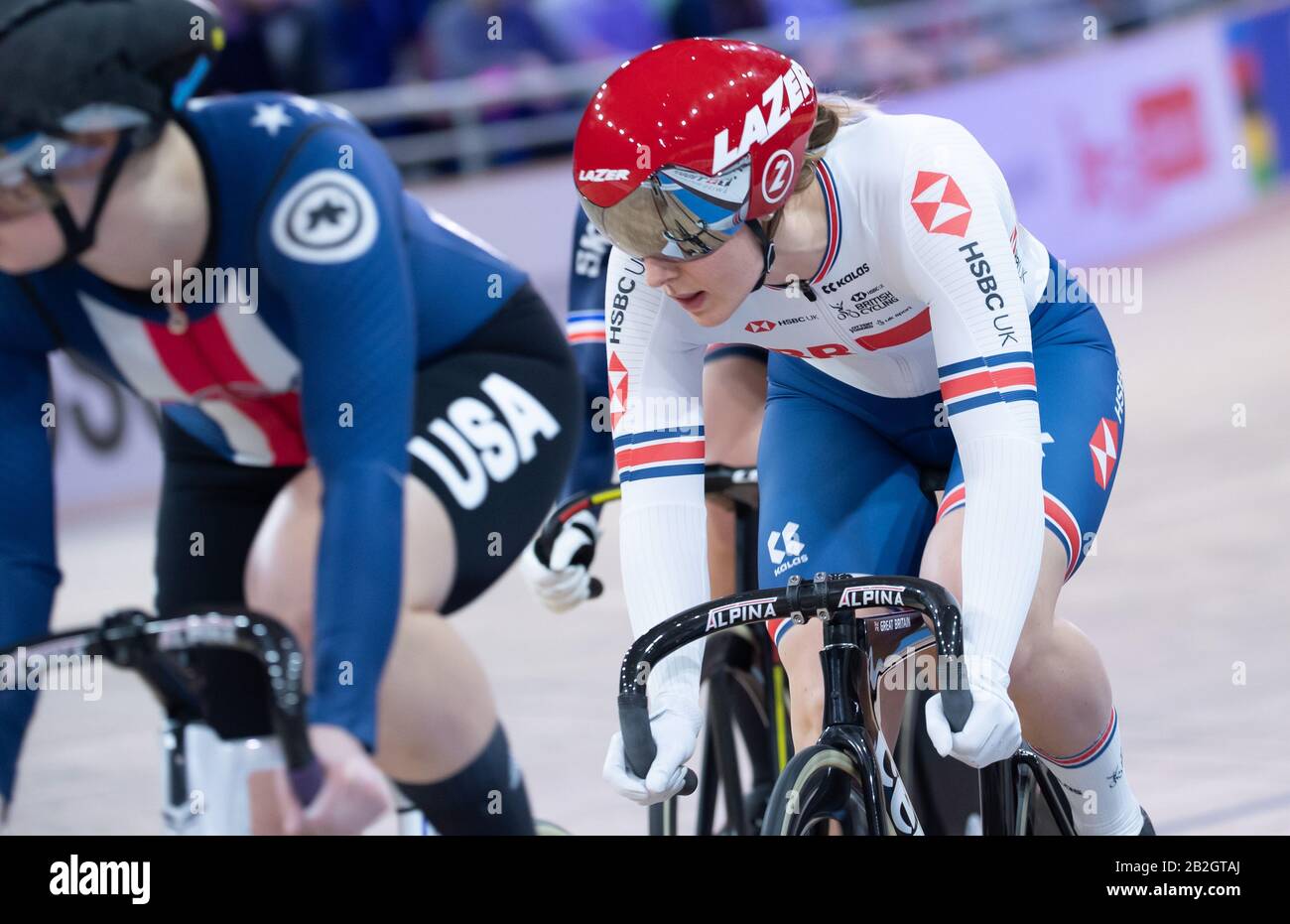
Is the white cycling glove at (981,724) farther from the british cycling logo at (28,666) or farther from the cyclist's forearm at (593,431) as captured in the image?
the cyclist's forearm at (593,431)

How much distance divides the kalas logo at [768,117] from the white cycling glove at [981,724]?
0.76 metres

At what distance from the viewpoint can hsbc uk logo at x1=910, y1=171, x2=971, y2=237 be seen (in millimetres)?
2646

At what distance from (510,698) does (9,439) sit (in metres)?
2.85

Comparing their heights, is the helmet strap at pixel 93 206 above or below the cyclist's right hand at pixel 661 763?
→ above

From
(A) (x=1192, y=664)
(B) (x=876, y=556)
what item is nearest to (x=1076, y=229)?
(A) (x=1192, y=664)

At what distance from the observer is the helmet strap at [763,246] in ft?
8.67

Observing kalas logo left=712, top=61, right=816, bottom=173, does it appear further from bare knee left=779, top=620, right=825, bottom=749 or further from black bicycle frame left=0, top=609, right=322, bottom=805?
black bicycle frame left=0, top=609, right=322, bottom=805

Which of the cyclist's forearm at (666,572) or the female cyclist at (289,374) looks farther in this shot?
the cyclist's forearm at (666,572)

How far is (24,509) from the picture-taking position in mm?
2619
